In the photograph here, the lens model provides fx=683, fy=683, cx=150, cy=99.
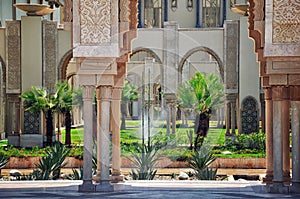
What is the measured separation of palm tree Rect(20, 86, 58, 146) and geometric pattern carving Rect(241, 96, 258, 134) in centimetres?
569

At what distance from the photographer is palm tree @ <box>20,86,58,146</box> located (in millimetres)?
19641

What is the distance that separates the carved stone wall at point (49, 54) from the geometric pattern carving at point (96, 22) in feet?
40.7

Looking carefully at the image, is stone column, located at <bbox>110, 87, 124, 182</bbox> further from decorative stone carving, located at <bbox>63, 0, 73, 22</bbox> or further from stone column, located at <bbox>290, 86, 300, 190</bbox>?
stone column, located at <bbox>290, 86, 300, 190</bbox>

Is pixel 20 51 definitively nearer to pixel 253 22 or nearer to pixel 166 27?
pixel 166 27

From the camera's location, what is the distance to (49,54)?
21047 millimetres

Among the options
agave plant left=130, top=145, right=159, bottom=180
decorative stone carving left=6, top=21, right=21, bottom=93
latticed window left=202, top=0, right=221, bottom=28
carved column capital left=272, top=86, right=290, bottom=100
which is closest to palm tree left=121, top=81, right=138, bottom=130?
latticed window left=202, top=0, right=221, bottom=28

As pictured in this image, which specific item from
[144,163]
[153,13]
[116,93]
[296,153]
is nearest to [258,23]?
[296,153]

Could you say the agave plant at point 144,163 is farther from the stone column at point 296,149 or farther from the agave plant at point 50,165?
the stone column at point 296,149

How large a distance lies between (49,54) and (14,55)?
1086 mm

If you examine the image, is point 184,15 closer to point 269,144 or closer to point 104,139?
point 269,144

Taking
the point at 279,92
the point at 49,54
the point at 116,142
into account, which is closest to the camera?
the point at 279,92

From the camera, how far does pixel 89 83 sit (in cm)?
877

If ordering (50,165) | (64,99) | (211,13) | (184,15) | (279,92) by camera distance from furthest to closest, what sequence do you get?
(184,15)
(211,13)
(64,99)
(50,165)
(279,92)

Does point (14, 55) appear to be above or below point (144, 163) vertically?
above
